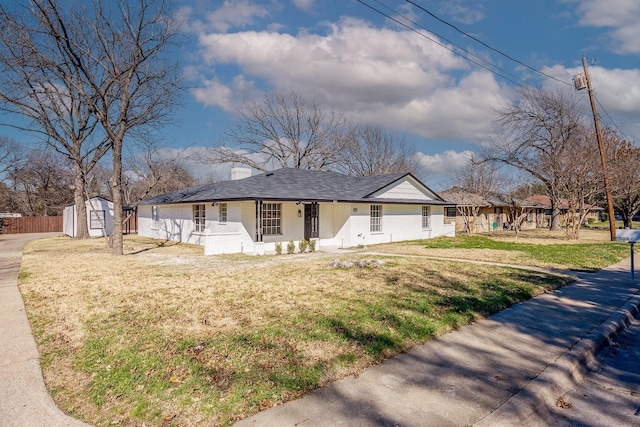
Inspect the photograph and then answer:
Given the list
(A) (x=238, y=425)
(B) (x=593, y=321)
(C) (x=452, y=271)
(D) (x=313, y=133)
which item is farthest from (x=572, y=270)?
(D) (x=313, y=133)

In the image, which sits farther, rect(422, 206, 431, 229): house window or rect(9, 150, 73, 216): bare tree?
rect(9, 150, 73, 216): bare tree

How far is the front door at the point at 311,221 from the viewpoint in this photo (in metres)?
17.5

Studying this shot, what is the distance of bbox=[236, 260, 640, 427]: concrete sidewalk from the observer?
3.01 m

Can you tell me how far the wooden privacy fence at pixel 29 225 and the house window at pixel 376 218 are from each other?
103 feet

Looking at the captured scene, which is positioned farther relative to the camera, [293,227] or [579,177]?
[579,177]

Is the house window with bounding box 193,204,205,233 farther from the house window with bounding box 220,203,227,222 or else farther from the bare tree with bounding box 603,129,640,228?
the bare tree with bounding box 603,129,640,228

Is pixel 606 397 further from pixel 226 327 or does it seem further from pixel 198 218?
pixel 198 218

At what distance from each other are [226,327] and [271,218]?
37.1 ft

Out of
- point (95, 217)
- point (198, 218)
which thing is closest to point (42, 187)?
point (95, 217)

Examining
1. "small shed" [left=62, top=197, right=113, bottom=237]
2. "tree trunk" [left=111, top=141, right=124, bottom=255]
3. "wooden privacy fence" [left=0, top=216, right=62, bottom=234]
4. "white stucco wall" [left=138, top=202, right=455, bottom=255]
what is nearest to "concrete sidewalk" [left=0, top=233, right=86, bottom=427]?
"tree trunk" [left=111, top=141, right=124, bottom=255]

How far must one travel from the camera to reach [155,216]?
24.4 m

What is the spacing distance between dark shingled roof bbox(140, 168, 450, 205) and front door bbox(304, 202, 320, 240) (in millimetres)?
751

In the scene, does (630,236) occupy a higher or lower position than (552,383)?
higher

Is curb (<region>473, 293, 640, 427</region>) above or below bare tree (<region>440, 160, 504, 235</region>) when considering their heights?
below
